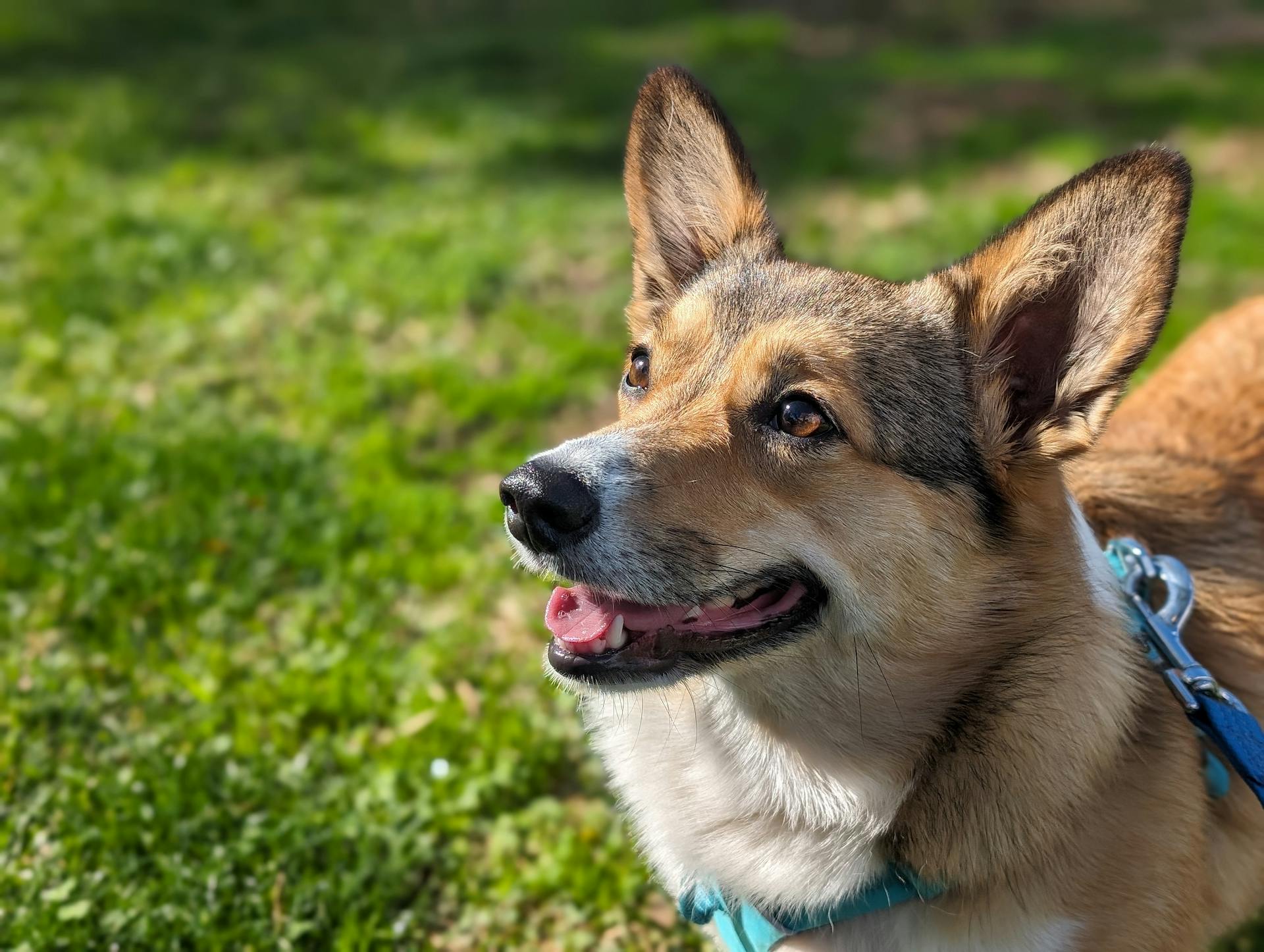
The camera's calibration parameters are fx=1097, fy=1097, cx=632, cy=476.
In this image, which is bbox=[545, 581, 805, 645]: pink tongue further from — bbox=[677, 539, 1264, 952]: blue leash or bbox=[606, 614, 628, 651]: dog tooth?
bbox=[677, 539, 1264, 952]: blue leash

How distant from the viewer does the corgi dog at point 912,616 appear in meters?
2.38

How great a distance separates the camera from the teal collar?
2416mm

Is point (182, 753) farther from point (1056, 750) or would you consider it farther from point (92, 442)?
point (1056, 750)

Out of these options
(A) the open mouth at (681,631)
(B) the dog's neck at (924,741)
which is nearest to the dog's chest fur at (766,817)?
(B) the dog's neck at (924,741)

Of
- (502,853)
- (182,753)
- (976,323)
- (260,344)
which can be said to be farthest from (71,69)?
(976,323)

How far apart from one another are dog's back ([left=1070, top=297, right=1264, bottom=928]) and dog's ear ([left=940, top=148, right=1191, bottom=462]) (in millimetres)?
595

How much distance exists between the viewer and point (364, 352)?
5.99m

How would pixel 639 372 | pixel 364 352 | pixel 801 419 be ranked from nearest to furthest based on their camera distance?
pixel 801 419, pixel 639 372, pixel 364 352

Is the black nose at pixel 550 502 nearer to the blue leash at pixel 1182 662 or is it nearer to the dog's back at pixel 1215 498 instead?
the blue leash at pixel 1182 662

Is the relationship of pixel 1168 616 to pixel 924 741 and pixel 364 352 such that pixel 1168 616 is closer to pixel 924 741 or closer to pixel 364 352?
pixel 924 741

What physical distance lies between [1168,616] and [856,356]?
3.26 feet

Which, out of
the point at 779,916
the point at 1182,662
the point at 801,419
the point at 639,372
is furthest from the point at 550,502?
the point at 1182,662

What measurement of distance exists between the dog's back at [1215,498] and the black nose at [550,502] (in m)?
1.49

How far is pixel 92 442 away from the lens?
16.5 feet
